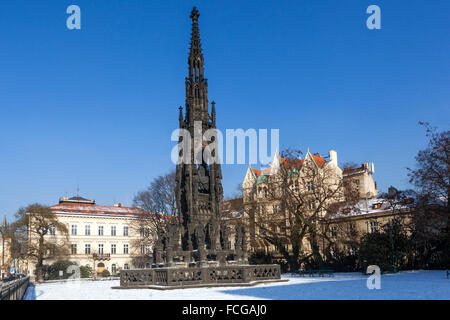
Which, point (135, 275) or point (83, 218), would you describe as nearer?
point (135, 275)

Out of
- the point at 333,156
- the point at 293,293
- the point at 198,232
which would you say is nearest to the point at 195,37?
the point at 198,232

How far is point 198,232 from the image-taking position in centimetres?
2434

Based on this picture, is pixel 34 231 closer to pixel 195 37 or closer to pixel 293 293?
pixel 195 37

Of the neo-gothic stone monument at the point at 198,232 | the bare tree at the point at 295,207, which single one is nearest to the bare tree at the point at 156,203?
the bare tree at the point at 295,207

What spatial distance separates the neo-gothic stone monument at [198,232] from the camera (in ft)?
75.8

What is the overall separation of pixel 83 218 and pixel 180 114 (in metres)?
48.7

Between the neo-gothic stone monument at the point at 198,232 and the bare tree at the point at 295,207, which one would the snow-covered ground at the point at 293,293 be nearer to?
the neo-gothic stone monument at the point at 198,232

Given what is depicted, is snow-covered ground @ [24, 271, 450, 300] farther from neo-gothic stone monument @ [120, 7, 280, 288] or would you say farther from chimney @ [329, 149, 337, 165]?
chimney @ [329, 149, 337, 165]

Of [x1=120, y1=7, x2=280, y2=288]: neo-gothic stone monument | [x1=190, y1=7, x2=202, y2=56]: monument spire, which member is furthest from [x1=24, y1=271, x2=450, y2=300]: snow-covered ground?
[x1=190, y1=7, x2=202, y2=56]: monument spire

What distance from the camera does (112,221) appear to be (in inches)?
2908

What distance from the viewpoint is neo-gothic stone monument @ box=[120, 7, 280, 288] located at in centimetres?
2311

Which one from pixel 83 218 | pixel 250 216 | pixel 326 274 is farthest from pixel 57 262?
pixel 326 274
